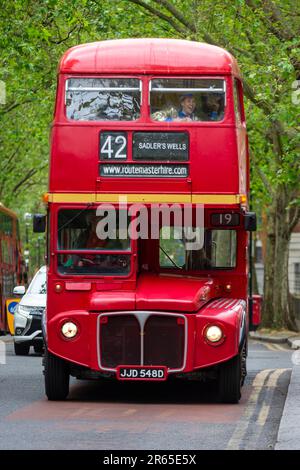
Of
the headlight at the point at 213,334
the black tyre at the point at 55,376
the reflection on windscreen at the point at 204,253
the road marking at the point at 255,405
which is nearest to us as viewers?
the road marking at the point at 255,405

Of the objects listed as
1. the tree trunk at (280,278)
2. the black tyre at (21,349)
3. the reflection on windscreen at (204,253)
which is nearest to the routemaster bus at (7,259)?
the black tyre at (21,349)

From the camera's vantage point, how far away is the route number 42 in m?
15.3

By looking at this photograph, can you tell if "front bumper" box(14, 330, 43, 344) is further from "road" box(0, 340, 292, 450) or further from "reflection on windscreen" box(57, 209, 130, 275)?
"reflection on windscreen" box(57, 209, 130, 275)

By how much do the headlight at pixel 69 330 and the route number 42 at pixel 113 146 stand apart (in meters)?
1.96

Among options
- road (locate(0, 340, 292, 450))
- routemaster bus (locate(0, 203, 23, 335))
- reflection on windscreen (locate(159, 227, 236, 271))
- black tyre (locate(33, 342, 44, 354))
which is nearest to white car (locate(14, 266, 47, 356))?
black tyre (locate(33, 342, 44, 354))

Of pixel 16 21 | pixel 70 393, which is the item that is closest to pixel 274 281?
pixel 16 21

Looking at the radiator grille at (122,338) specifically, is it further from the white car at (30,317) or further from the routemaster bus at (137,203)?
the white car at (30,317)

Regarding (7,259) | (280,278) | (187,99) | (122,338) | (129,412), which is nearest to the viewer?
(129,412)

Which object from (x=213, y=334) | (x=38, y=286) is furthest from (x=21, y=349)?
(x=213, y=334)

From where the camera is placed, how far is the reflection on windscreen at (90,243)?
50.5ft

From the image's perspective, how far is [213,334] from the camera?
14758 millimetres

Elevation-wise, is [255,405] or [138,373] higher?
[138,373]

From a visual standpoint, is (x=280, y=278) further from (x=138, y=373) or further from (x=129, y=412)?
(x=129, y=412)

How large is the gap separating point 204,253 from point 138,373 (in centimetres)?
252
